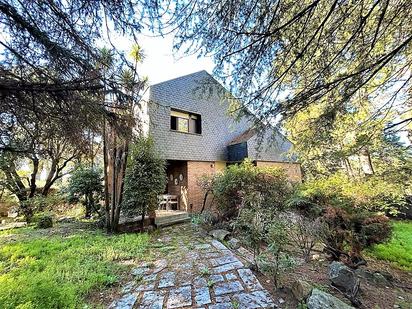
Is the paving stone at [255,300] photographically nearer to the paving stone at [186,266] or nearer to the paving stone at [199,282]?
the paving stone at [199,282]

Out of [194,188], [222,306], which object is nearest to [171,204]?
[194,188]

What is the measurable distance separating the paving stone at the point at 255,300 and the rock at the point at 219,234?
313cm

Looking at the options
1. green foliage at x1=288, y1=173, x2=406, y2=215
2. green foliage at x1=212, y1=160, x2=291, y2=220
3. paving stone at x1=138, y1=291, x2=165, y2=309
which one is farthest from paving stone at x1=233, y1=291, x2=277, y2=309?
green foliage at x1=212, y1=160, x2=291, y2=220

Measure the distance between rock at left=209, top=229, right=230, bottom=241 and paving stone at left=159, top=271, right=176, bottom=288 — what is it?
2507 mm

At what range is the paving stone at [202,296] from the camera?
290 cm

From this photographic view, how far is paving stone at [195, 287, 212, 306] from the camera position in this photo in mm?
2900

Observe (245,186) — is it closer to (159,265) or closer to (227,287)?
(159,265)

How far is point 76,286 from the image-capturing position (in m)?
3.30

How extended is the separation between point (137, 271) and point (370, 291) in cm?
408

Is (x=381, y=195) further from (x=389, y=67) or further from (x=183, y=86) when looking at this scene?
(x=183, y=86)

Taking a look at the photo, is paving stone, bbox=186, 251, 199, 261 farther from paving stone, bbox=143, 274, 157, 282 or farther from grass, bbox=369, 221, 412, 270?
grass, bbox=369, 221, 412, 270

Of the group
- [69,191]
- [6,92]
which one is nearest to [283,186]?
[6,92]

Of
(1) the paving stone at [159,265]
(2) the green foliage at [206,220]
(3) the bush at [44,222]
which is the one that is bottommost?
(1) the paving stone at [159,265]

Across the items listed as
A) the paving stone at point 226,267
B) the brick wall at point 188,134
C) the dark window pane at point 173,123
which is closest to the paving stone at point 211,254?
the paving stone at point 226,267
